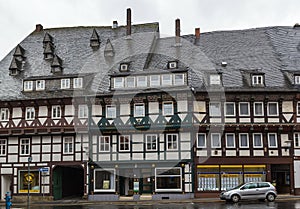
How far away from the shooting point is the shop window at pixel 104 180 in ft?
121

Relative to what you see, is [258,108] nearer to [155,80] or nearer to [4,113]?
[155,80]

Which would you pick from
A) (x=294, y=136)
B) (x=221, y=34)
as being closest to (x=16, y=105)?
(x=221, y=34)

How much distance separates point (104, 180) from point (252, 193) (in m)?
13.0

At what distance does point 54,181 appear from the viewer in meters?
37.7

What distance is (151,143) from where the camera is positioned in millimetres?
36656

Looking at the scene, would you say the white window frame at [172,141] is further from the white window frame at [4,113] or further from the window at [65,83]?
the white window frame at [4,113]

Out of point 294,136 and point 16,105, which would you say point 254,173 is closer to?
point 294,136

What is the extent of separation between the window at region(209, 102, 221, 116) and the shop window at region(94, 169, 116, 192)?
9865 mm

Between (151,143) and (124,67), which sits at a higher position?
(124,67)

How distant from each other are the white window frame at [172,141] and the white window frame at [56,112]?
32.6 ft

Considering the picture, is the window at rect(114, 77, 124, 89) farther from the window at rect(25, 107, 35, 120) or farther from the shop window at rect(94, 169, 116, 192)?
the window at rect(25, 107, 35, 120)

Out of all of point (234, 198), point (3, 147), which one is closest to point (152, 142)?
point (234, 198)

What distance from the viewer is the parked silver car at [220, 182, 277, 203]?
30.7m

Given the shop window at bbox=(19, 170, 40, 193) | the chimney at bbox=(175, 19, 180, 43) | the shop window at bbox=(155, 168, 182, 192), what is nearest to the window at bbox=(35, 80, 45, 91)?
the shop window at bbox=(19, 170, 40, 193)
